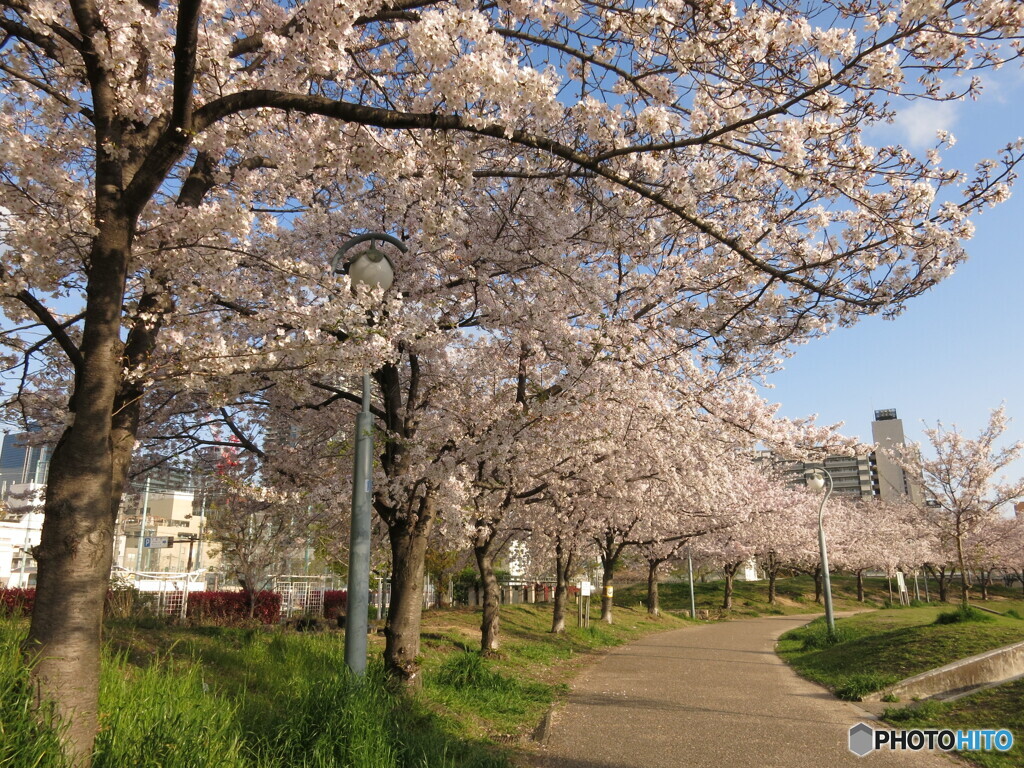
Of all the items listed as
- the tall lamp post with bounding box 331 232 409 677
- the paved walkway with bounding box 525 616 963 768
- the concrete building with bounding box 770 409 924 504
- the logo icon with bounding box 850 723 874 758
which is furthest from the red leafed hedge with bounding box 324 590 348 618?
the concrete building with bounding box 770 409 924 504

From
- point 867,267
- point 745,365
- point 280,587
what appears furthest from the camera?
point 280,587

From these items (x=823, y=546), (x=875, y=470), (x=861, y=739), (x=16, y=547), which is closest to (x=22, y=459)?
(x=16, y=547)

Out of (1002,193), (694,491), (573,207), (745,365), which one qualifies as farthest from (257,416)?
(1002,193)

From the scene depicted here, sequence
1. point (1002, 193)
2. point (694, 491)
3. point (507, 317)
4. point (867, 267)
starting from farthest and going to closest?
→ point (694, 491) < point (507, 317) < point (867, 267) < point (1002, 193)

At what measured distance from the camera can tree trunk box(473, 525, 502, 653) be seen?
1459 centimetres

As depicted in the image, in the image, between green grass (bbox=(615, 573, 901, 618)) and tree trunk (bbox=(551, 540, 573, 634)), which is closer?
tree trunk (bbox=(551, 540, 573, 634))

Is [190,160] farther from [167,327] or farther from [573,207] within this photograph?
[573,207]

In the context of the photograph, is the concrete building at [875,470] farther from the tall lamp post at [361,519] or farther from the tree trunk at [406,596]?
the tall lamp post at [361,519]

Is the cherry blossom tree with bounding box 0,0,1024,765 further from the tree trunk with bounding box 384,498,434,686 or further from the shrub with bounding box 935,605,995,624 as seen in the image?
the shrub with bounding box 935,605,995,624

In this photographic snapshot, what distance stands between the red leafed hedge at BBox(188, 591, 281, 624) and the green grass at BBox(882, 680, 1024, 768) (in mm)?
13013

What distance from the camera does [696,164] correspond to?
6.19 meters

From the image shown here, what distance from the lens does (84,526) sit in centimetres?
395

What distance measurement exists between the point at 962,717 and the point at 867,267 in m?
6.21
